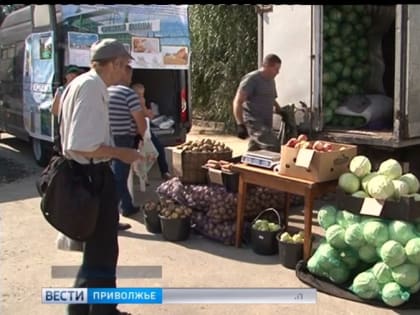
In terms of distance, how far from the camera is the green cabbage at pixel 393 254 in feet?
12.1

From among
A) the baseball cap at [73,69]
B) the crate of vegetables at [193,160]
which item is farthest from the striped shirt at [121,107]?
the baseball cap at [73,69]

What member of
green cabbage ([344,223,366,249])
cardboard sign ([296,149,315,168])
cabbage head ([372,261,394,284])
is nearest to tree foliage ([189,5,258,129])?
cardboard sign ([296,149,315,168])

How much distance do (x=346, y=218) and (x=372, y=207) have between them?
262 mm

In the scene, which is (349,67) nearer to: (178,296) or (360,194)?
(360,194)

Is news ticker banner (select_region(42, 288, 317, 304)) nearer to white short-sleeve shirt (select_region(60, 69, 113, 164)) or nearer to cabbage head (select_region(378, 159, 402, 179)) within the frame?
white short-sleeve shirt (select_region(60, 69, 113, 164))

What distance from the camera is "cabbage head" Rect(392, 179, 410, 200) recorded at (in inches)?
154

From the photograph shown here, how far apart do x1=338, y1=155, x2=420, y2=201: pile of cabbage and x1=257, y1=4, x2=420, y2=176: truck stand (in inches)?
57.5

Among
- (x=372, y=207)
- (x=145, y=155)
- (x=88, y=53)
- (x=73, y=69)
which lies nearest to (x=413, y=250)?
(x=372, y=207)

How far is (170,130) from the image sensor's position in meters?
8.71

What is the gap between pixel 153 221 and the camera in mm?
5648

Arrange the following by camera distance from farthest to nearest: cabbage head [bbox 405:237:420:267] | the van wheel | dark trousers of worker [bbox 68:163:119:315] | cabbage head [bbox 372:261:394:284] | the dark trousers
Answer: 1. the van wheel
2. the dark trousers
3. cabbage head [bbox 372:261:394:284]
4. cabbage head [bbox 405:237:420:267]
5. dark trousers of worker [bbox 68:163:119:315]

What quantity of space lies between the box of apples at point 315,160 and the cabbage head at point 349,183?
19 cm

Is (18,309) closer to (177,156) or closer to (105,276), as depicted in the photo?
(105,276)

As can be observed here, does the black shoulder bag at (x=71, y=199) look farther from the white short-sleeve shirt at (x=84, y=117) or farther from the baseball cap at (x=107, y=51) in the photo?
the baseball cap at (x=107, y=51)
